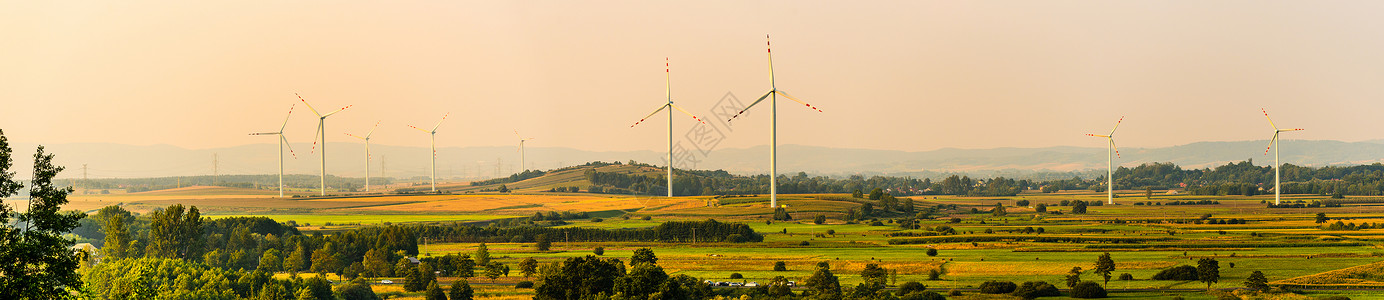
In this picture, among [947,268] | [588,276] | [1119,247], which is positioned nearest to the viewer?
[588,276]

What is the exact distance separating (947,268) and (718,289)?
29.3 m

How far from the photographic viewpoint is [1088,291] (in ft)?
276

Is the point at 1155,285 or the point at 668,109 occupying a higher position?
the point at 668,109

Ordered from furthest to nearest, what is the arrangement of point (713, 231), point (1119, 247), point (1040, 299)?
point (713, 231)
point (1119, 247)
point (1040, 299)

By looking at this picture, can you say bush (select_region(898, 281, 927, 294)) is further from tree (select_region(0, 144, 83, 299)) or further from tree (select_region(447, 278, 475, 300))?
tree (select_region(0, 144, 83, 299))

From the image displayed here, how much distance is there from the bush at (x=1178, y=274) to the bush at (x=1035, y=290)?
12318 mm

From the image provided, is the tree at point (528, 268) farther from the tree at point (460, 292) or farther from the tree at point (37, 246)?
the tree at point (37, 246)

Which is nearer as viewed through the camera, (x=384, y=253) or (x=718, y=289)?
(x=718, y=289)

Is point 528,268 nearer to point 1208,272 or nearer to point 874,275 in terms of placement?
point 874,275

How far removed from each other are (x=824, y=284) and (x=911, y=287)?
7303mm

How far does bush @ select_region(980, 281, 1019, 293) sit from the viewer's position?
8737 centimetres

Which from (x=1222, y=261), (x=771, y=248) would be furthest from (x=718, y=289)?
(x=1222, y=261)

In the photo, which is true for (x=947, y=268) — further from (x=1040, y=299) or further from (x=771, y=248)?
(x=771, y=248)

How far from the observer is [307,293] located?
78500mm
